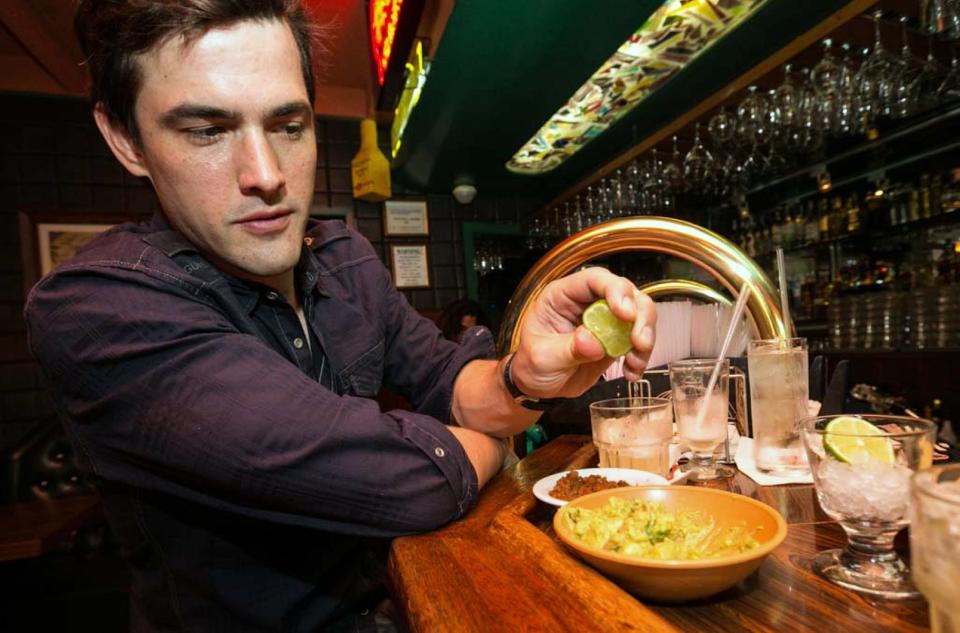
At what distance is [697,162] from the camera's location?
4.01 m

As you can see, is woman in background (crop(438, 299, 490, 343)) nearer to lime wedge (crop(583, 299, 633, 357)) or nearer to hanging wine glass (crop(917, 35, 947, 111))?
hanging wine glass (crop(917, 35, 947, 111))

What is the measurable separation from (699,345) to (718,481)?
82 centimetres

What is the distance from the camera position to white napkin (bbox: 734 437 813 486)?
103 cm

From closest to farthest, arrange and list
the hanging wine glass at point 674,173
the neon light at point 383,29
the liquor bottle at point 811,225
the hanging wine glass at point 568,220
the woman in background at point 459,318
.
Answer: the neon light at point 383,29
the hanging wine glass at point 674,173
the liquor bottle at point 811,225
the woman in background at point 459,318
the hanging wine glass at point 568,220

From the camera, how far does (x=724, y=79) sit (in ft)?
12.7

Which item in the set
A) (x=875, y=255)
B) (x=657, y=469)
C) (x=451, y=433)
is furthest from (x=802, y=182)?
(x=451, y=433)

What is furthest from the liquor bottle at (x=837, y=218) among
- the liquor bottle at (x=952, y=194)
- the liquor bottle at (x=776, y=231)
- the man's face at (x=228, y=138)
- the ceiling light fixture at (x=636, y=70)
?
the man's face at (x=228, y=138)

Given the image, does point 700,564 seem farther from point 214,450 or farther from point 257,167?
point 257,167

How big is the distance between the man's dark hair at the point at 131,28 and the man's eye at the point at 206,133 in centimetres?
13

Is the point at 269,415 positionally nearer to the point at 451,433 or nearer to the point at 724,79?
the point at 451,433

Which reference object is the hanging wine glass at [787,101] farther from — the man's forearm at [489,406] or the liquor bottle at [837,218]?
the man's forearm at [489,406]

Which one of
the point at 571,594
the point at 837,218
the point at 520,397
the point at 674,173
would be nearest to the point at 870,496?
the point at 571,594

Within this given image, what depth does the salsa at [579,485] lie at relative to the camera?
0.97 m

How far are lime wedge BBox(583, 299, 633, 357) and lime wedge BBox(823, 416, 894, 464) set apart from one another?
305mm
